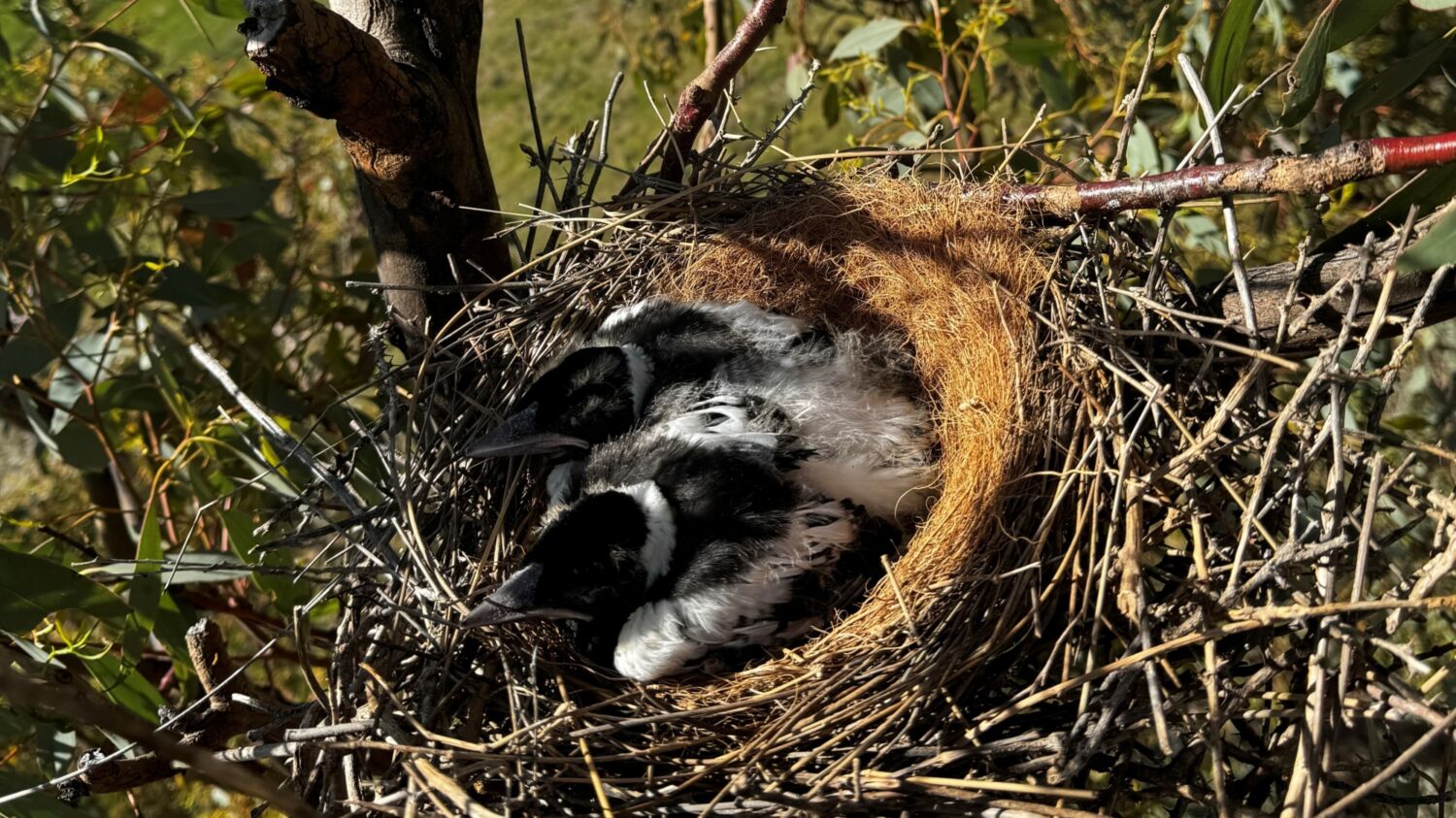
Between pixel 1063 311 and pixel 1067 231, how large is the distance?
0.43 ft

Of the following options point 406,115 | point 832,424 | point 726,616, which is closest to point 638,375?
point 832,424

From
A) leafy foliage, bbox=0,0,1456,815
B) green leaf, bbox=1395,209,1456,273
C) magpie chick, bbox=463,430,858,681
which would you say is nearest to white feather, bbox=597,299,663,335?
magpie chick, bbox=463,430,858,681

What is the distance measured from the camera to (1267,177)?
1.47m

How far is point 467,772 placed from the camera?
1421 mm

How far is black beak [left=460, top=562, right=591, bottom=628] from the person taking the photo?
1.62 m

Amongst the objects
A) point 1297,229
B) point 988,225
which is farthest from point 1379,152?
point 1297,229

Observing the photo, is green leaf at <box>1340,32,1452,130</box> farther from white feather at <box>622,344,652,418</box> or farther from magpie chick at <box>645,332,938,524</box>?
white feather at <box>622,344,652,418</box>

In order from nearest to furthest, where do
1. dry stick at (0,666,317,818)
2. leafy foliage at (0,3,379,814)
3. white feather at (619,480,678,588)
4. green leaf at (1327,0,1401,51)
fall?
dry stick at (0,666,317,818) < green leaf at (1327,0,1401,51) < white feather at (619,480,678,588) < leafy foliage at (0,3,379,814)

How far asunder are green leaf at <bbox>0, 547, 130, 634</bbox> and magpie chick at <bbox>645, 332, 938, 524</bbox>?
3.11 ft

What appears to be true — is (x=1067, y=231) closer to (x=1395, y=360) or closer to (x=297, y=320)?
(x=1395, y=360)

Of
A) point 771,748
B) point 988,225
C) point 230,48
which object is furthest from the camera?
point 230,48

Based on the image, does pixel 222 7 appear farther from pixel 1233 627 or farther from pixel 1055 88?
pixel 1233 627

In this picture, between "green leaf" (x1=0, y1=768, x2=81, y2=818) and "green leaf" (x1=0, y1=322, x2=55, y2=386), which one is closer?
"green leaf" (x1=0, y1=768, x2=81, y2=818)

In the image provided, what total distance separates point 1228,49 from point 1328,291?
40 centimetres
